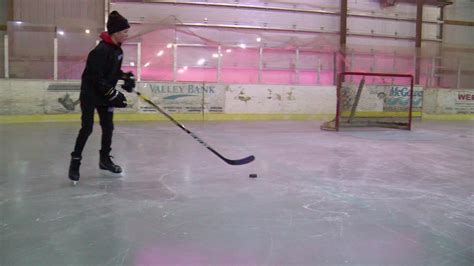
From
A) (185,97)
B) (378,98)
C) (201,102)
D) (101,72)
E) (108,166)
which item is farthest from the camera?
(378,98)

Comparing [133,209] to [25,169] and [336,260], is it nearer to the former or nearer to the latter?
[336,260]

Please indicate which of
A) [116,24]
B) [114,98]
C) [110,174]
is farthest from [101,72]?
[110,174]

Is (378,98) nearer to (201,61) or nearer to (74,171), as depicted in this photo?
(201,61)

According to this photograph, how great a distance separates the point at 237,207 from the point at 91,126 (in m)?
1.70

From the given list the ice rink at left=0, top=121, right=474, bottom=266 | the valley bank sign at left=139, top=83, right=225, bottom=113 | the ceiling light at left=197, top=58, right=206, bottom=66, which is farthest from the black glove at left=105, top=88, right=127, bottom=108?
the ceiling light at left=197, top=58, right=206, bottom=66

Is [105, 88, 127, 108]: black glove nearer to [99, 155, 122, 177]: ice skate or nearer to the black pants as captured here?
the black pants

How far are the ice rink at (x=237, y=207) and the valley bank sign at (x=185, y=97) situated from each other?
4.51 metres

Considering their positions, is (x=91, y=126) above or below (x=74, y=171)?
above

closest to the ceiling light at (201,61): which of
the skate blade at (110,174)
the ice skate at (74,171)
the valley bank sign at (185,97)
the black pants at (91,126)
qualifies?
the valley bank sign at (185,97)

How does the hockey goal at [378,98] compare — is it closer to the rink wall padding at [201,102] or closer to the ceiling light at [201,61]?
the rink wall padding at [201,102]

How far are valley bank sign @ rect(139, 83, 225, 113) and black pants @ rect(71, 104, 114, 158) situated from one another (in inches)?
264

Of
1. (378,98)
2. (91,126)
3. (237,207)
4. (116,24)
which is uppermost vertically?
(116,24)

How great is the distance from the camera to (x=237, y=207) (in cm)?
380

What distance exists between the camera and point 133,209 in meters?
3.68
